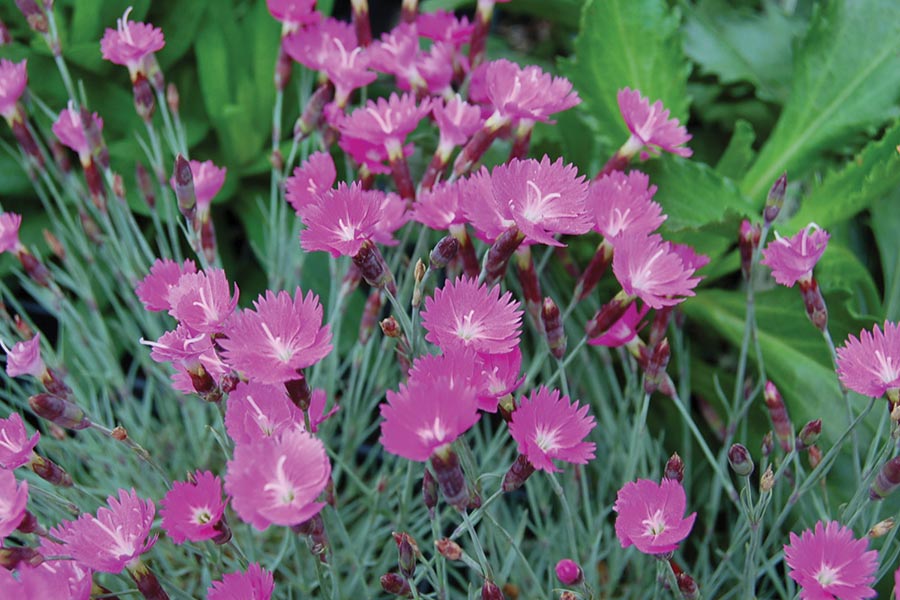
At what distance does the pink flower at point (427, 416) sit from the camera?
40cm

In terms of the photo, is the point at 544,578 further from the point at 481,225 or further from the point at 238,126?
the point at 238,126

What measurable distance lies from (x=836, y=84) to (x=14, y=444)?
863 mm

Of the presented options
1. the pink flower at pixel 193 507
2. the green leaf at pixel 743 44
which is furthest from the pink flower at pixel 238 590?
the green leaf at pixel 743 44

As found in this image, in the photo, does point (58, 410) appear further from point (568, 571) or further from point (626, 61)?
point (626, 61)

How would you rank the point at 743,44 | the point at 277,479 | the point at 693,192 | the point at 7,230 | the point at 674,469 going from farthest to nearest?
the point at 743,44 → the point at 693,192 → the point at 7,230 → the point at 674,469 → the point at 277,479

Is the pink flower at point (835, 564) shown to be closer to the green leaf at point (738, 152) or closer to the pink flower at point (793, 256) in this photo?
the pink flower at point (793, 256)

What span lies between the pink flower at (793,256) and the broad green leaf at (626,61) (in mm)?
316

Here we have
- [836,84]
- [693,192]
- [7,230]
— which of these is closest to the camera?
[7,230]

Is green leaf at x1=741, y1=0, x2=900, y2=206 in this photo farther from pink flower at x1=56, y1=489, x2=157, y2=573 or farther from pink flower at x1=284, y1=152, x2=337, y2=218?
pink flower at x1=56, y1=489, x2=157, y2=573

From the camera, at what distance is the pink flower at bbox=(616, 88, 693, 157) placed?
0.64 m

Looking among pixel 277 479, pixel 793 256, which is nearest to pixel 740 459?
pixel 793 256

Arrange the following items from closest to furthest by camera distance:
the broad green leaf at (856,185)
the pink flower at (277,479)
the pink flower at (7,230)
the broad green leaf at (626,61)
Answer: the pink flower at (277,479)
the pink flower at (7,230)
the broad green leaf at (856,185)
the broad green leaf at (626,61)

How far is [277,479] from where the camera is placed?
39cm

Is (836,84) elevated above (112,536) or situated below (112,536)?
above
